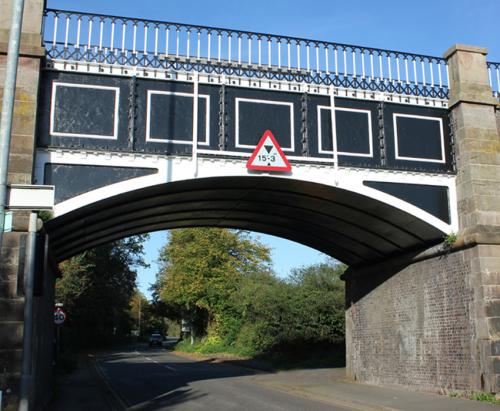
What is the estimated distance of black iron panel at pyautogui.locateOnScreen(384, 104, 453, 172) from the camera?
48.2ft

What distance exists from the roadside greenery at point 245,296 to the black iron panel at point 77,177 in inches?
784

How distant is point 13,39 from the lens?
7.60 meters

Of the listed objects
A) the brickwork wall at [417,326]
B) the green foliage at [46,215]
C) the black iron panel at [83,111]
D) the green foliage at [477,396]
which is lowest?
the green foliage at [477,396]

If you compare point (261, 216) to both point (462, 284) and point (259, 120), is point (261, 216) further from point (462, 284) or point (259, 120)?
point (462, 284)

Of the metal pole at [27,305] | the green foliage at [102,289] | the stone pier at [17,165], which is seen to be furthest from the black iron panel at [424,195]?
the green foliage at [102,289]

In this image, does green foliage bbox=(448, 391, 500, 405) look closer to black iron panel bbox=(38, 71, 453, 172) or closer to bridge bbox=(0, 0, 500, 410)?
bridge bbox=(0, 0, 500, 410)

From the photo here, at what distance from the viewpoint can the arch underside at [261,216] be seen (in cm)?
1366

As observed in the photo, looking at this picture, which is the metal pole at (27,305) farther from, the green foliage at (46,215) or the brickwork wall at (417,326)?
the brickwork wall at (417,326)

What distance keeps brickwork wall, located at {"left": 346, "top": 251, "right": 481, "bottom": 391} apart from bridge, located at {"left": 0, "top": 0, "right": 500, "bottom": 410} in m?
0.05

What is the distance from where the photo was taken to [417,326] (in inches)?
622

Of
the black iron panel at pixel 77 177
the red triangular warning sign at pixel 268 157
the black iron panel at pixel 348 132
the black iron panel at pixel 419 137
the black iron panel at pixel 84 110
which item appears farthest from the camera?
the black iron panel at pixel 419 137

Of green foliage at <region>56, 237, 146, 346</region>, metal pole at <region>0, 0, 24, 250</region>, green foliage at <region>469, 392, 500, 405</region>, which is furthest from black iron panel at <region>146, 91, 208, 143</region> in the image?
green foliage at <region>56, 237, 146, 346</region>

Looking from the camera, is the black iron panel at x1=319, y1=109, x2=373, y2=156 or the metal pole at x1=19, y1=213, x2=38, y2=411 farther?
the black iron panel at x1=319, y1=109, x2=373, y2=156

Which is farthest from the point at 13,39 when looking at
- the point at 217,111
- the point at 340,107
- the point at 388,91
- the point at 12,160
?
the point at 388,91
